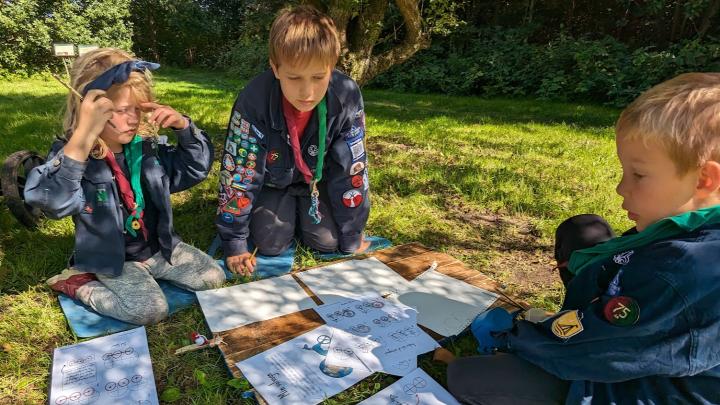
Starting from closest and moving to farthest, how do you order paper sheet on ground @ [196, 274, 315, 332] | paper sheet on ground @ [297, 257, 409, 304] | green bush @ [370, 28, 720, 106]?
paper sheet on ground @ [196, 274, 315, 332]
paper sheet on ground @ [297, 257, 409, 304]
green bush @ [370, 28, 720, 106]

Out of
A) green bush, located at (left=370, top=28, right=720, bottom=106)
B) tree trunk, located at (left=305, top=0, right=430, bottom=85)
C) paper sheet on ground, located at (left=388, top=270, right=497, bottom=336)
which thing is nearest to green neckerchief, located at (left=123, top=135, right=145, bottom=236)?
paper sheet on ground, located at (left=388, top=270, right=497, bottom=336)

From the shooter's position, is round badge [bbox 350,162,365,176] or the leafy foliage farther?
the leafy foliage

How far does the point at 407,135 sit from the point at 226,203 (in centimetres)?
359

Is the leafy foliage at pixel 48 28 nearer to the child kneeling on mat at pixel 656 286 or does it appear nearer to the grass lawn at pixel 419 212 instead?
the grass lawn at pixel 419 212

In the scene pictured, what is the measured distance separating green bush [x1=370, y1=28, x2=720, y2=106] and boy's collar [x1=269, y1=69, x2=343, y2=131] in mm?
7461

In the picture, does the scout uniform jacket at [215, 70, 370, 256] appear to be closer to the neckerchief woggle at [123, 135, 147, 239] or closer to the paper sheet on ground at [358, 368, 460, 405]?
the neckerchief woggle at [123, 135, 147, 239]

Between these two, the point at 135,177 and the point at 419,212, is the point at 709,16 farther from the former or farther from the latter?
the point at 135,177

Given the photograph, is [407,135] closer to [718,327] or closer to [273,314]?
[273,314]

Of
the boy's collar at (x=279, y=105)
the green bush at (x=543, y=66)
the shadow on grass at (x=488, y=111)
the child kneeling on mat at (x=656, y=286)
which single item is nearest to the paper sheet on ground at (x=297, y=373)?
the child kneeling on mat at (x=656, y=286)

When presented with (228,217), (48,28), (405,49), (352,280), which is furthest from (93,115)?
(48,28)

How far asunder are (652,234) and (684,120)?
13.1 inches

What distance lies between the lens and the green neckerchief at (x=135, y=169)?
2.28 m

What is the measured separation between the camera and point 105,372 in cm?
181

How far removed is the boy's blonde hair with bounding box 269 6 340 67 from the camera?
89.5 inches
